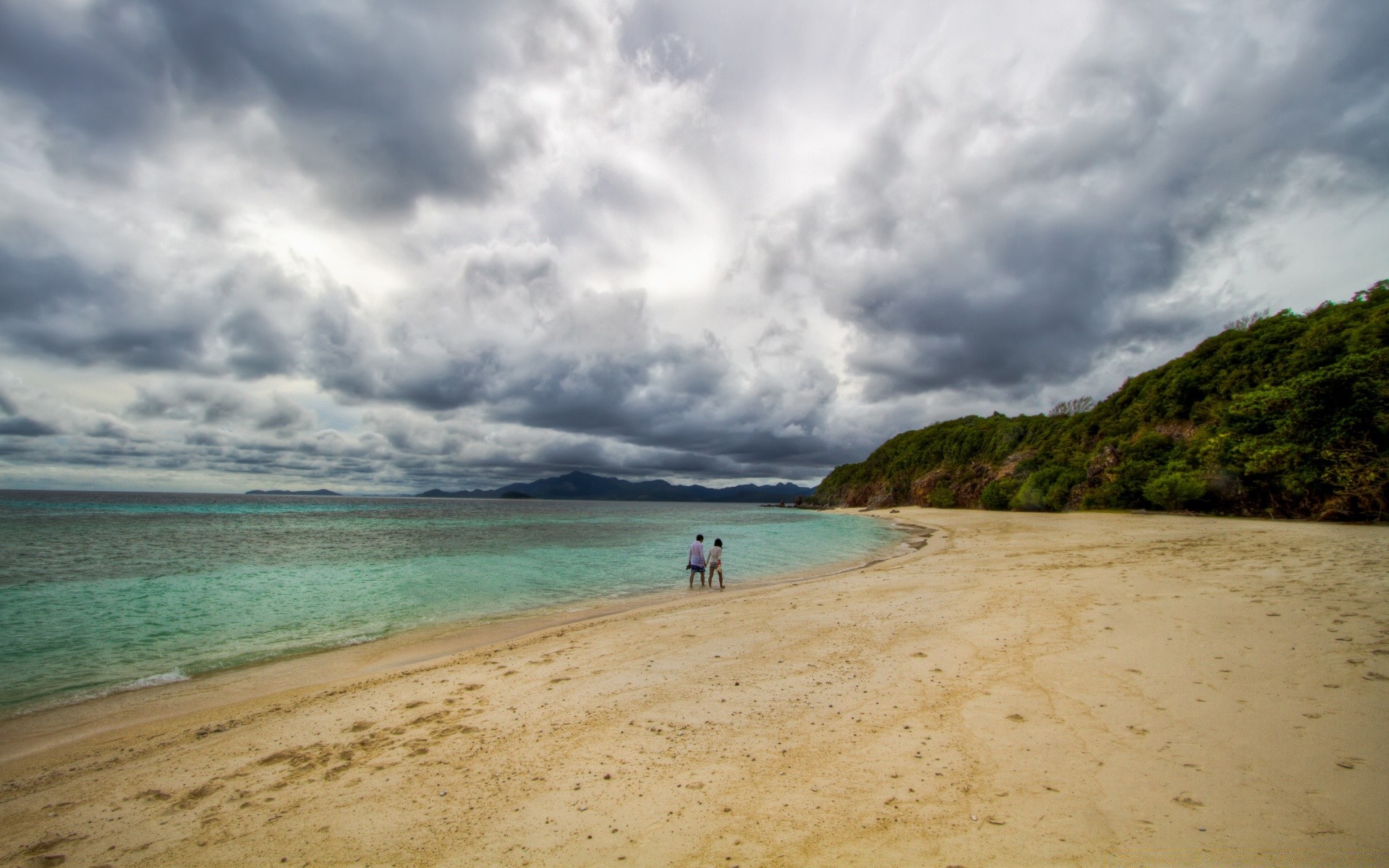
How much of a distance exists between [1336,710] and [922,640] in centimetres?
437

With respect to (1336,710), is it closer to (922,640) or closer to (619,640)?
(922,640)

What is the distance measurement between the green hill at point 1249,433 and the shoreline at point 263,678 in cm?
3030

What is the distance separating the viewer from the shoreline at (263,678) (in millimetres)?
8031

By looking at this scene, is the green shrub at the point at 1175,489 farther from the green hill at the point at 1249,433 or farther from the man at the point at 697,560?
the man at the point at 697,560

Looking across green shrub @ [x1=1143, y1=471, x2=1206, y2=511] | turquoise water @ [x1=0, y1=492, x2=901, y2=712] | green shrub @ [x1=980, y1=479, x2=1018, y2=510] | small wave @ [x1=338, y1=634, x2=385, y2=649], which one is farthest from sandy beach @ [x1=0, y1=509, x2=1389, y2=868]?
green shrub @ [x1=980, y1=479, x2=1018, y2=510]

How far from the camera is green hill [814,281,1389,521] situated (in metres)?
23.2

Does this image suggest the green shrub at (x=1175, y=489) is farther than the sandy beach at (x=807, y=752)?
Yes

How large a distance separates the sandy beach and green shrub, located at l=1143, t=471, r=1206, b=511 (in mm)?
26990

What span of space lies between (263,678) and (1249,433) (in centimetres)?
4236

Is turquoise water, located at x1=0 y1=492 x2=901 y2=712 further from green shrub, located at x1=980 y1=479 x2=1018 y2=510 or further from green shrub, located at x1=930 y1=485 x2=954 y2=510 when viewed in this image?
green shrub, located at x1=930 y1=485 x2=954 y2=510

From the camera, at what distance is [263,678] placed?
33.6 ft

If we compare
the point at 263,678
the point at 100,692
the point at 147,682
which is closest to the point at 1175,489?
the point at 263,678

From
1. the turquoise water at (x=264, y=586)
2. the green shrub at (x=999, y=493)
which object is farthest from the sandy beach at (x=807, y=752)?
the green shrub at (x=999, y=493)

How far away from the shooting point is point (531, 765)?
17.3ft
